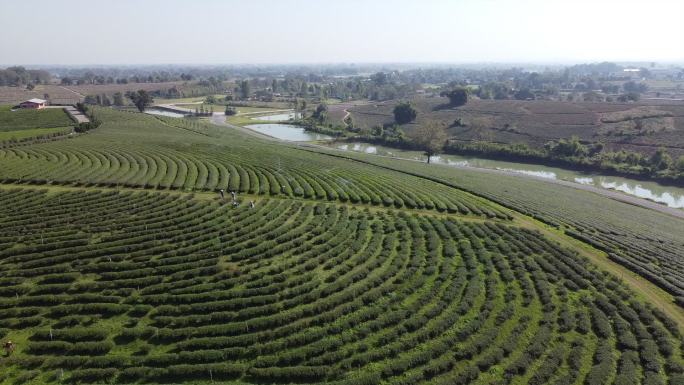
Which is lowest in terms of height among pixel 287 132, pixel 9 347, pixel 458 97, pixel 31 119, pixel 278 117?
pixel 9 347

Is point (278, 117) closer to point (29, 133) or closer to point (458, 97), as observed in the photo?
point (458, 97)

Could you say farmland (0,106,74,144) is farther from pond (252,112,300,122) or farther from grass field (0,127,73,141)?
pond (252,112,300,122)

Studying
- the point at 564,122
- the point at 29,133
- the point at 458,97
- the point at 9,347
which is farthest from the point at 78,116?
the point at 564,122

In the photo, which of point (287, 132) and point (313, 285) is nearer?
point (313, 285)

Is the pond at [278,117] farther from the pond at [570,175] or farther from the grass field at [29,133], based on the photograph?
the grass field at [29,133]

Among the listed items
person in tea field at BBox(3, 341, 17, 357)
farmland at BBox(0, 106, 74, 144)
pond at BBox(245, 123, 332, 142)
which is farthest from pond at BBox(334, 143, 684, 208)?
person in tea field at BBox(3, 341, 17, 357)

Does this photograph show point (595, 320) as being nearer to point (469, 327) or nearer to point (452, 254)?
point (469, 327)

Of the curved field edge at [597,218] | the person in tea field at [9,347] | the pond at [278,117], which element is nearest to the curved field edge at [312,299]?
the person in tea field at [9,347]

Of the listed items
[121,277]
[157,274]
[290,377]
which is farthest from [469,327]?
[121,277]
